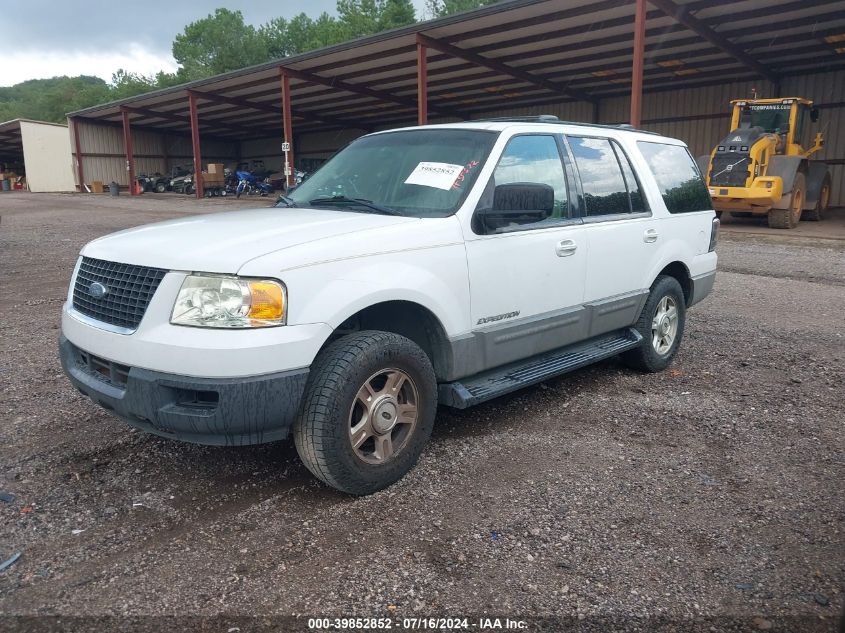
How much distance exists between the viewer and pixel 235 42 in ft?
234

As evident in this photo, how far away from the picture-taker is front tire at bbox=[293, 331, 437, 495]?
2.91 meters

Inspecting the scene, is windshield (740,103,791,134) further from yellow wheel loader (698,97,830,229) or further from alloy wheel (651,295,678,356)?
alloy wheel (651,295,678,356)

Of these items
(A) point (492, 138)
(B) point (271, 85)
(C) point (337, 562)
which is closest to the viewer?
(C) point (337, 562)

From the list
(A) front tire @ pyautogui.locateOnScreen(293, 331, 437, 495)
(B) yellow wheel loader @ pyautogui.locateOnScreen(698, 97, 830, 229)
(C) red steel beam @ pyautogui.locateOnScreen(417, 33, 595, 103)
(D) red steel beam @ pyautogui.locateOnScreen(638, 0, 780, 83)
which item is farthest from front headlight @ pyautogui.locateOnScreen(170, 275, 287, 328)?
(C) red steel beam @ pyautogui.locateOnScreen(417, 33, 595, 103)

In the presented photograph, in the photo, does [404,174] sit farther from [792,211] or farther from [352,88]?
[352,88]

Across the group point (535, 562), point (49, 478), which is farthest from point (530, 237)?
point (49, 478)

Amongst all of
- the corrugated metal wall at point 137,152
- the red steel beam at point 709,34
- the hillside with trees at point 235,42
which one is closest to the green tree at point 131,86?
the hillside with trees at point 235,42

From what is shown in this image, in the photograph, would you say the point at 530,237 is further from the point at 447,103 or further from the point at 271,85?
the point at 447,103

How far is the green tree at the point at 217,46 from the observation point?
6988 cm

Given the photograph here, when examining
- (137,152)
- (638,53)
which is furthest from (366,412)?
(137,152)

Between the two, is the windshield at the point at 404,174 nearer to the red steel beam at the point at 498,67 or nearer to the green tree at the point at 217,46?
the red steel beam at the point at 498,67

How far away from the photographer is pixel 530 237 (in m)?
3.86

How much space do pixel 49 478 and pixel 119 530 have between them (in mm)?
753

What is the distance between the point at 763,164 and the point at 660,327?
461 inches
